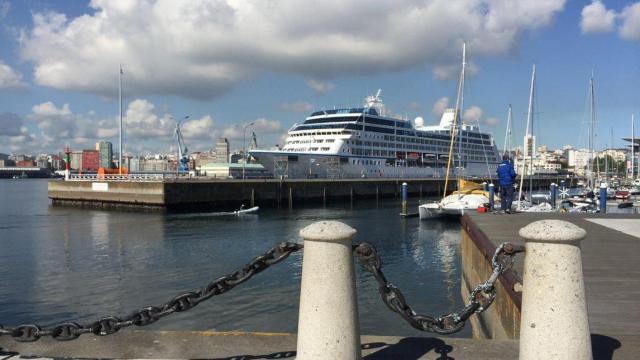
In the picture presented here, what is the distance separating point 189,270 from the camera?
19156 millimetres

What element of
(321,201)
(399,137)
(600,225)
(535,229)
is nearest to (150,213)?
(321,201)

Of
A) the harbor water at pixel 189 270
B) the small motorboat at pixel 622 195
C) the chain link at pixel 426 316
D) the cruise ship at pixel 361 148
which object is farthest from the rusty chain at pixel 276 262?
the cruise ship at pixel 361 148

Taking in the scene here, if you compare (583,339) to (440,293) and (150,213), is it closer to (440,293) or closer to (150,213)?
(440,293)

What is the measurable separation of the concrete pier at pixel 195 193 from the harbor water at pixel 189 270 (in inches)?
376

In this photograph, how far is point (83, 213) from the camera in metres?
46.1

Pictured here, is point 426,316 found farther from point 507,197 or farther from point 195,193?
point 195,193

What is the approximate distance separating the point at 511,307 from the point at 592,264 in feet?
9.35

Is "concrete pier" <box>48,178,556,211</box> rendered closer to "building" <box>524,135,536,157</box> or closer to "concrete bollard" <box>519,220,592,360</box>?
"building" <box>524,135,536,157</box>

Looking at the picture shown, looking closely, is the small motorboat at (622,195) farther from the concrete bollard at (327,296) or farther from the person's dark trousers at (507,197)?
the concrete bollard at (327,296)

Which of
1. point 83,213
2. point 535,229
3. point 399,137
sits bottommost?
point 83,213

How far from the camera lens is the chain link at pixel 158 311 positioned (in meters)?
4.59

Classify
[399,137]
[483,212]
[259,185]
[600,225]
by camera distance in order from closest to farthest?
[600,225] → [483,212] → [259,185] → [399,137]

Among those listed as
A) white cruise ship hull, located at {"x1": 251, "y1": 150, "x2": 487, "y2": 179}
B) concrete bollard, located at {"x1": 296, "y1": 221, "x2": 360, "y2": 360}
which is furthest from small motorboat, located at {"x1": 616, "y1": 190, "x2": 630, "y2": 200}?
concrete bollard, located at {"x1": 296, "y1": 221, "x2": 360, "y2": 360}

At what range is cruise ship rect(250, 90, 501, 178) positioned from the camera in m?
78.2
